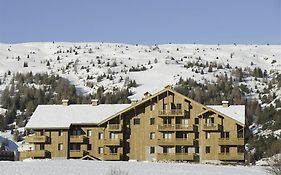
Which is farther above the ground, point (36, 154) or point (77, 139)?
point (77, 139)

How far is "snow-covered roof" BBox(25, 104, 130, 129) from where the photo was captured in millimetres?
81500

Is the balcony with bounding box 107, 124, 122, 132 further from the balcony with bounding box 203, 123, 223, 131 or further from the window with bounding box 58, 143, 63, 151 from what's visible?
the balcony with bounding box 203, 123, 223, 131

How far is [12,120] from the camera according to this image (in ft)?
578

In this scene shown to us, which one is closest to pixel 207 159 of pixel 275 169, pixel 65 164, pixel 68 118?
pixel 68 118

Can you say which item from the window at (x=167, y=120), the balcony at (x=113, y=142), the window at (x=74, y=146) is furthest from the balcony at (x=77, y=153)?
the window at (x=167, y=120)

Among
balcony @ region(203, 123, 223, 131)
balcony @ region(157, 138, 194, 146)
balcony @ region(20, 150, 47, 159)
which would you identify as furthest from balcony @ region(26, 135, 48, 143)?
balcony @ region(203, 123, 223, 131)

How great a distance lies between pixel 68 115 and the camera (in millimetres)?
83562

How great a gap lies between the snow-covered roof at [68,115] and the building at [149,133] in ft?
0.39

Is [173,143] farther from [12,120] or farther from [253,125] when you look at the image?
[12,120]

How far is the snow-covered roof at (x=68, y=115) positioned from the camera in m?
81.5

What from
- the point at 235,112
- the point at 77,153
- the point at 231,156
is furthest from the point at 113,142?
the point at 235,112

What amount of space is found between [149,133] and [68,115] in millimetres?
10174

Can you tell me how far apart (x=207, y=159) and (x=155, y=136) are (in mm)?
6639

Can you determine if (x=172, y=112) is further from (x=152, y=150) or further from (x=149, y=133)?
(x=152, y=150)
